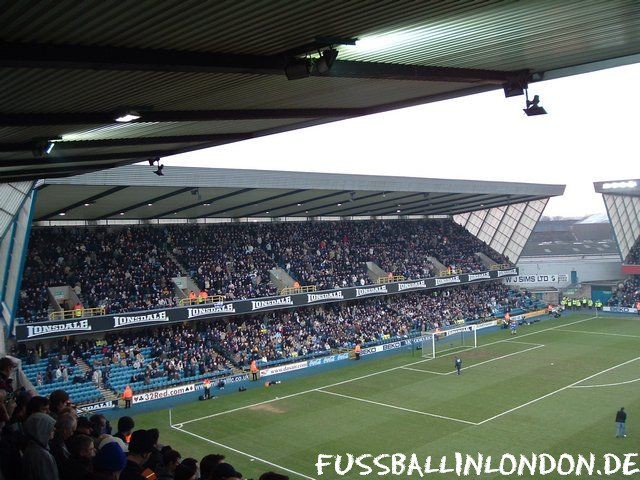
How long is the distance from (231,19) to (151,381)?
2754 cm

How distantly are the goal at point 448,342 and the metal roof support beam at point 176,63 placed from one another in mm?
31206

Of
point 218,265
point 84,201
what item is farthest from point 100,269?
point 218,265

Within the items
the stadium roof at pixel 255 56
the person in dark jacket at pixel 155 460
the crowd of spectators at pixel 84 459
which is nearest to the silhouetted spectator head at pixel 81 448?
the crowd of spectators at pixel 84 459

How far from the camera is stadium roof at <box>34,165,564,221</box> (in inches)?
1110

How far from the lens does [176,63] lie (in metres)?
7.51

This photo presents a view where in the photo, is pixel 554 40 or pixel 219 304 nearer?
pixel 554 40

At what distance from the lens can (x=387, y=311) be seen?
48281mm

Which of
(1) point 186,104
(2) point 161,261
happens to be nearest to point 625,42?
(1) point 186,104

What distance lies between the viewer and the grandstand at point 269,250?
282 inches

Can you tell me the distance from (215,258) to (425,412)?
811 inches

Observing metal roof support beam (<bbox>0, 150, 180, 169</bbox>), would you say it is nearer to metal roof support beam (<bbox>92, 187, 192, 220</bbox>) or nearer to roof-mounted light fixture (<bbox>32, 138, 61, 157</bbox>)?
roof-mounted light fixture (<bbox>32, 138, 61, 157</bbox>)

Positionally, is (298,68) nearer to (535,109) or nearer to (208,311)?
(535,109)

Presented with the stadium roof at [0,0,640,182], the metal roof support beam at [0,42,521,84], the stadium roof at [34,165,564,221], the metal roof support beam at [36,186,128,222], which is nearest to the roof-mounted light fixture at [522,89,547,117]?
the stadium roof at [0,0,640,182]

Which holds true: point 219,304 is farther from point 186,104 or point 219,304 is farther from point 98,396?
point 186,104
